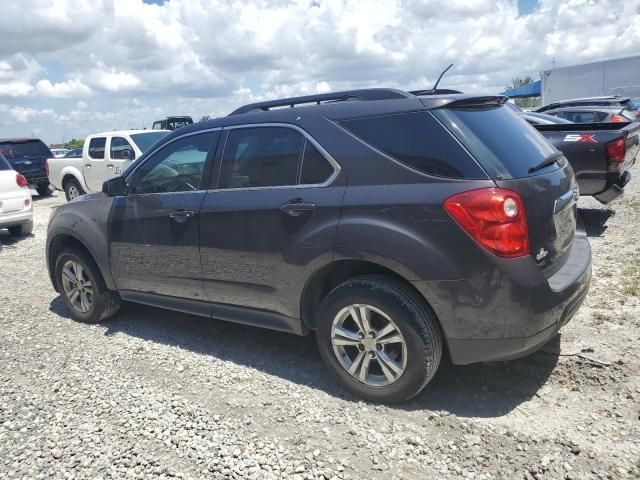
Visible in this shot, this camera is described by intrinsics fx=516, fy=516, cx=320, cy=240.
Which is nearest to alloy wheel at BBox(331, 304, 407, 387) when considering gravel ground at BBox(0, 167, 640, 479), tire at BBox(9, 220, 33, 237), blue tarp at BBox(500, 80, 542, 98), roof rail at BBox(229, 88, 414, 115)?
gravel ground at BBox(0, 167, 640, 479)

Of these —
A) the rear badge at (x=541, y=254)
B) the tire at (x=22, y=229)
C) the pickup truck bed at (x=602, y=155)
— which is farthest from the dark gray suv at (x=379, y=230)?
the tire at (x=22, y=229)

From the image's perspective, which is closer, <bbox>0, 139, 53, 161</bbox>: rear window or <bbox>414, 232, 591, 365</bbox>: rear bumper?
<bbox>414, 232, 591, 365</bbox>: rear bumper

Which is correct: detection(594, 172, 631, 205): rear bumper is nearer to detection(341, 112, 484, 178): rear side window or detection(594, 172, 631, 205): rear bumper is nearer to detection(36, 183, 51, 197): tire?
detection(341, 112, 484, 178): rear side window

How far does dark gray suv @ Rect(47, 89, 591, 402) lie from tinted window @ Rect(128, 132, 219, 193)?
0.06 ft

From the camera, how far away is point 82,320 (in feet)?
16.1

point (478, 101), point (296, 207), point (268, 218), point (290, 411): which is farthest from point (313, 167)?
point (290, 411)

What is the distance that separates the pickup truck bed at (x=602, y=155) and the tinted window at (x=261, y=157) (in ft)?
15.5

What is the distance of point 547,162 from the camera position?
319cm

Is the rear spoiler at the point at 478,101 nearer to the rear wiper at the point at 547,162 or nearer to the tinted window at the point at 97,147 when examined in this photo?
the rear wiper at the point at 547,162

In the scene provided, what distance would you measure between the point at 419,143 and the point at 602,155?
474 cm

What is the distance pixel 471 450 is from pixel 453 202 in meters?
1.30

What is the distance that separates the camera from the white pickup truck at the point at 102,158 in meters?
11.1

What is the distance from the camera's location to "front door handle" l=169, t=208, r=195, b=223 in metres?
3.85

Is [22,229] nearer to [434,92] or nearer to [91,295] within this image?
[91,295]
